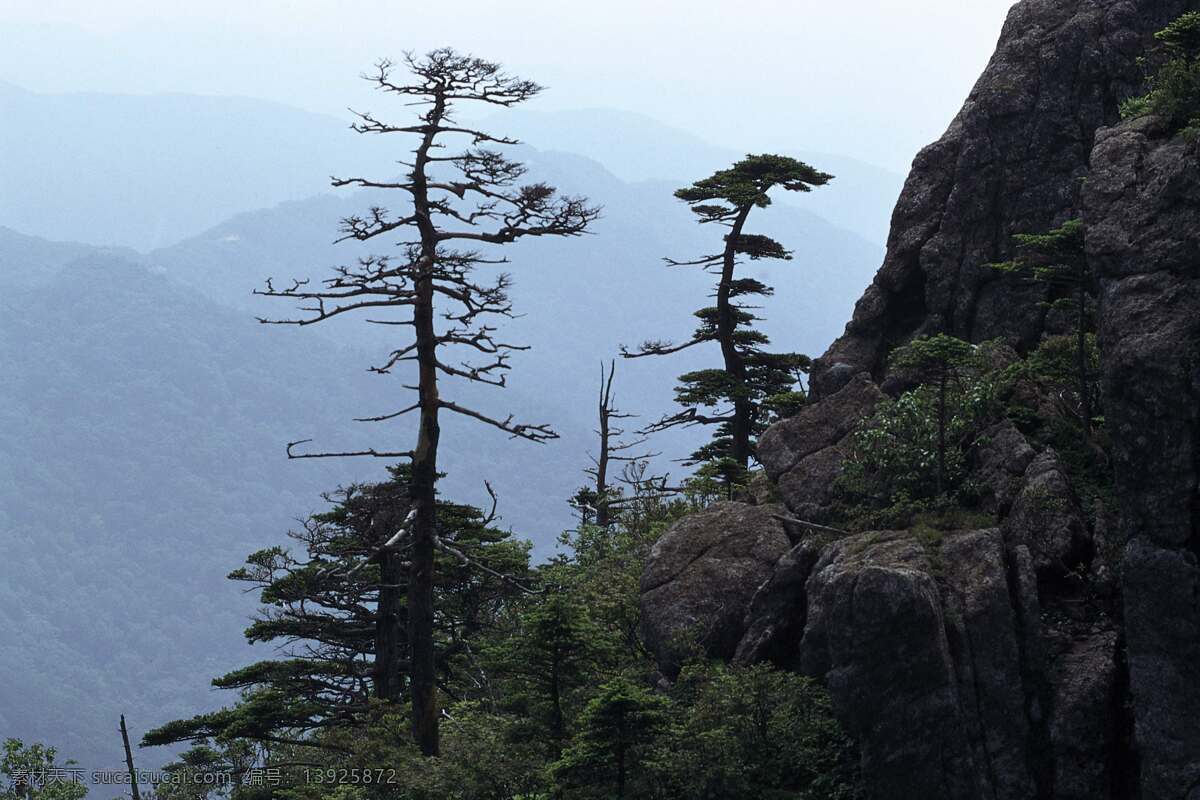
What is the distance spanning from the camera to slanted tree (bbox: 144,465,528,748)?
24719mm

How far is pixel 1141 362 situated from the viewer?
46.3 feet

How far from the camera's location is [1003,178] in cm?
2434

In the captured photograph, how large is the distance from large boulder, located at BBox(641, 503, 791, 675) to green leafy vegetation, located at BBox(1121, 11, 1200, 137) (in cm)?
942

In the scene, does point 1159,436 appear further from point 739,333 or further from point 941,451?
point 739,333

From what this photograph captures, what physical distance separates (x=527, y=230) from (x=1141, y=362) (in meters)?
10.1

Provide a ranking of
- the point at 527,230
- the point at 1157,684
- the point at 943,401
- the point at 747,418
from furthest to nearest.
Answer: the point at 747,418 < the point at 527,230 < the point at 943,401 < the point at 1157,684

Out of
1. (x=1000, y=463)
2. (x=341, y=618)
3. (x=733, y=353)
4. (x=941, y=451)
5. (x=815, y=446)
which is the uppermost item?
(x=733, y=353)

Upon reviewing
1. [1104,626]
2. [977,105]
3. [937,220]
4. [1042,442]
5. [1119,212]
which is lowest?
[1104,626]

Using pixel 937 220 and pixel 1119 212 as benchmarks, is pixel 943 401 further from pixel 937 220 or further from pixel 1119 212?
pixel 937 220

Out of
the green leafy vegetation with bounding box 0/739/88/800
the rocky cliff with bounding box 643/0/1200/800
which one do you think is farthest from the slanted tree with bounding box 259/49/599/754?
the green leafy vegetation with bounding box 0/739/88/800

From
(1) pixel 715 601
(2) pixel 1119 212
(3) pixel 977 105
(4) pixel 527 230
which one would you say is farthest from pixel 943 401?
(3) pixel 977 105

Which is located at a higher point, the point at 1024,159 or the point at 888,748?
the point at 1024,159

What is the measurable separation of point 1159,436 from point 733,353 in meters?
21.4

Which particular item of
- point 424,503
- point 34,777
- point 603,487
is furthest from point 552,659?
point 603,487
